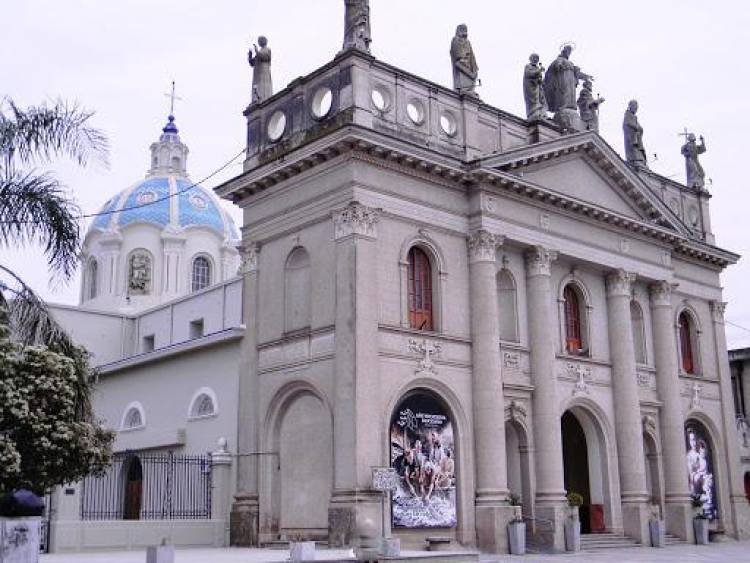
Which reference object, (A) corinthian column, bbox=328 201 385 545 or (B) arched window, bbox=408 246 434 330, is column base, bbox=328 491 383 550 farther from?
(B) arched window, bbox=408 246 434 330

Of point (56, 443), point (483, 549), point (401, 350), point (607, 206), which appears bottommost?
point (483, 549)

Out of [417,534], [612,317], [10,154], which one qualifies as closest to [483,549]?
[417,534]

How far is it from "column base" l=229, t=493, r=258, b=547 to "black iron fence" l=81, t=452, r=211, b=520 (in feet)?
3.17

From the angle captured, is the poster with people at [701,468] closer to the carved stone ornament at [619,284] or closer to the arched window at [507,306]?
the carved stone ornament at [619,284]

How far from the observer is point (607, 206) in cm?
3145

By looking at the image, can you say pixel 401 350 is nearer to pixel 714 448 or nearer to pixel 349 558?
pixel 349 558

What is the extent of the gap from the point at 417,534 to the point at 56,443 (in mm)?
10095

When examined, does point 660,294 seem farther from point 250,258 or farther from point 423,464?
point 250,258

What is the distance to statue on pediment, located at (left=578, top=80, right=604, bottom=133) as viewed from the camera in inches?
1324

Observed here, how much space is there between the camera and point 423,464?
25.0 m

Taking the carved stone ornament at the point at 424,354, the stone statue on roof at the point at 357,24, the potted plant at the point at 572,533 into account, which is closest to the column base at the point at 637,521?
the potted plant at the point at 572,533

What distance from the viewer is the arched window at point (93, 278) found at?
44.0m

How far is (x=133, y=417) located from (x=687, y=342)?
1982 cm

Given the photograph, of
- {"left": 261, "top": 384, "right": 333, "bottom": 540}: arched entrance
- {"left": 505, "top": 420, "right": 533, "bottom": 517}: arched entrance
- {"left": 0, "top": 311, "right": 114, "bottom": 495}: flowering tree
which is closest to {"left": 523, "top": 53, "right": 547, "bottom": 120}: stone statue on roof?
{"left": 505, "top": 420, "right": 533, "bottom": 517}: arched entrance
